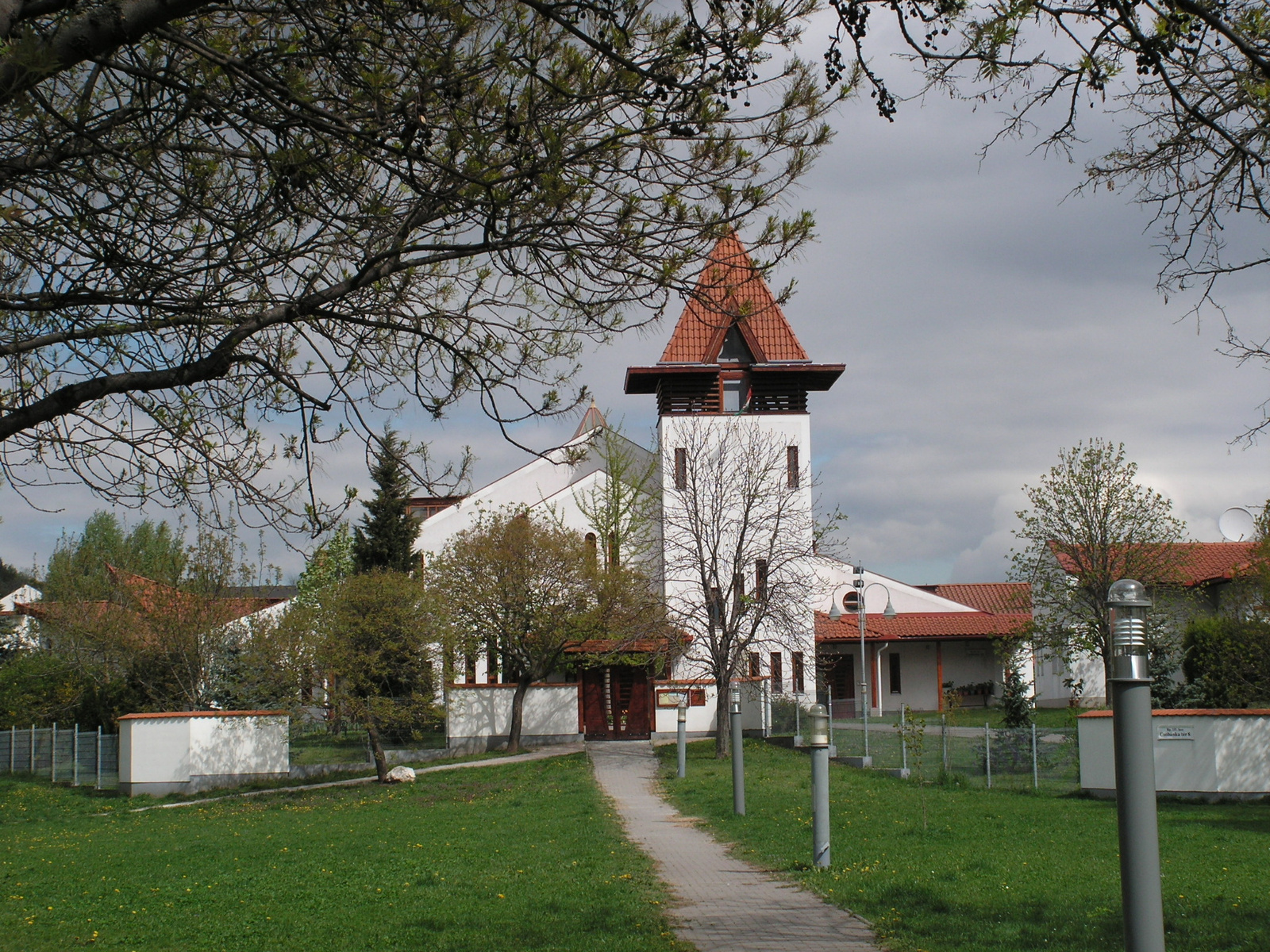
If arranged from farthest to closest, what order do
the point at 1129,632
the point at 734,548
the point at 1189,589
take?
the point at 1189,589, the point at 734,548, the point at 1129,632

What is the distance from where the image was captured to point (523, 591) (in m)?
31.0

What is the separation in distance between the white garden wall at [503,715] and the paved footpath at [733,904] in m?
19.0

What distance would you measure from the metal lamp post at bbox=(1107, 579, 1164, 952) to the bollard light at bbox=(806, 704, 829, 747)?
6.90m

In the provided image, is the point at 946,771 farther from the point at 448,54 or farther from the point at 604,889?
the point at 448,54

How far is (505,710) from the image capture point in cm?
3434

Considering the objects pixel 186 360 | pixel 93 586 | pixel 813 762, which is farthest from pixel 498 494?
pixel 186 360

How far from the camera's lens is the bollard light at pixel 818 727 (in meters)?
10.7

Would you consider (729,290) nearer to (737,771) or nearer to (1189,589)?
(737,771)

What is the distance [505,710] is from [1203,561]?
94.1 feet

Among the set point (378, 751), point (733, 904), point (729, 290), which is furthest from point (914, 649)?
point (729, 290)

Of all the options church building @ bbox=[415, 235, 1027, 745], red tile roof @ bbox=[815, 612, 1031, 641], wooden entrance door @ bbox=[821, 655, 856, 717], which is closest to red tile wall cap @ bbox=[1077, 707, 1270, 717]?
church building @ bbox=[415, 235, 1027, 745]

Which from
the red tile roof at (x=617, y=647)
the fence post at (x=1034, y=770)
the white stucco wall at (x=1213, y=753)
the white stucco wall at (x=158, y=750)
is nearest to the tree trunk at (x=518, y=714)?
the red tile roof at (x=617, y=647)

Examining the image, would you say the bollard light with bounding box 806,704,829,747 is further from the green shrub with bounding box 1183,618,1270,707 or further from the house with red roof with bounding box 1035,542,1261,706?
the house with red roof with bounding box 1035,542,1261,706

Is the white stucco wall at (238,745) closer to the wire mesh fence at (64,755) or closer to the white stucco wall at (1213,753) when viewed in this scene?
the wire mesh fence at (64,755)
